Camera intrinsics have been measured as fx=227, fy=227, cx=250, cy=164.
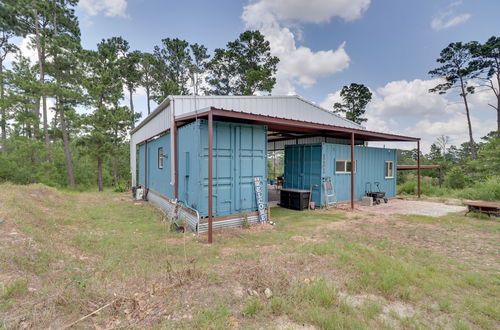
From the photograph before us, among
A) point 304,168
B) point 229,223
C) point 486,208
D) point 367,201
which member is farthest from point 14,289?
point 486,208

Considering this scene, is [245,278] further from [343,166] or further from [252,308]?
[343,166]

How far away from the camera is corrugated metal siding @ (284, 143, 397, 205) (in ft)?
30.2

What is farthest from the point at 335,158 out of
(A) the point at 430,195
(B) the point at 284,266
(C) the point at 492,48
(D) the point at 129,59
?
(D) the point at 129,59

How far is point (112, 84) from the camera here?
15.8 metres

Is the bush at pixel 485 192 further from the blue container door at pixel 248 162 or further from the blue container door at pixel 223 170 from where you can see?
the blue container door at pixel 223 170

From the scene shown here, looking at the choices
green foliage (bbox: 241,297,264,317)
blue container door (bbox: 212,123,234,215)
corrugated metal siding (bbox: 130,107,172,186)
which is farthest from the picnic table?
corrugated metal siding (bbox: 130,107,172,186)

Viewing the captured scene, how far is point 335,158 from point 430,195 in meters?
7.80

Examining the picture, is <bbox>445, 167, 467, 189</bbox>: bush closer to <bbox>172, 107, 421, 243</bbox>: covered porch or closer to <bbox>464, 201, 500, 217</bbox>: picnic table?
<bbox>172, 107, 421, 243</bbox>: covered porch

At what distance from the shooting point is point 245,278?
308cm

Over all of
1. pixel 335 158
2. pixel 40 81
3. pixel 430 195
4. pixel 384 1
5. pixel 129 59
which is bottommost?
pixel 430 195

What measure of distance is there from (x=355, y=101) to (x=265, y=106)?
61.7 feet

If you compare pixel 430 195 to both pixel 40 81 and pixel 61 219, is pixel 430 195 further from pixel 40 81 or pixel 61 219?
pixel 40 81

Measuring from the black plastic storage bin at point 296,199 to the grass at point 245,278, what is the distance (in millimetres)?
3161

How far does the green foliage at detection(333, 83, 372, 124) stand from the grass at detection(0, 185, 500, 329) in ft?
68.6
